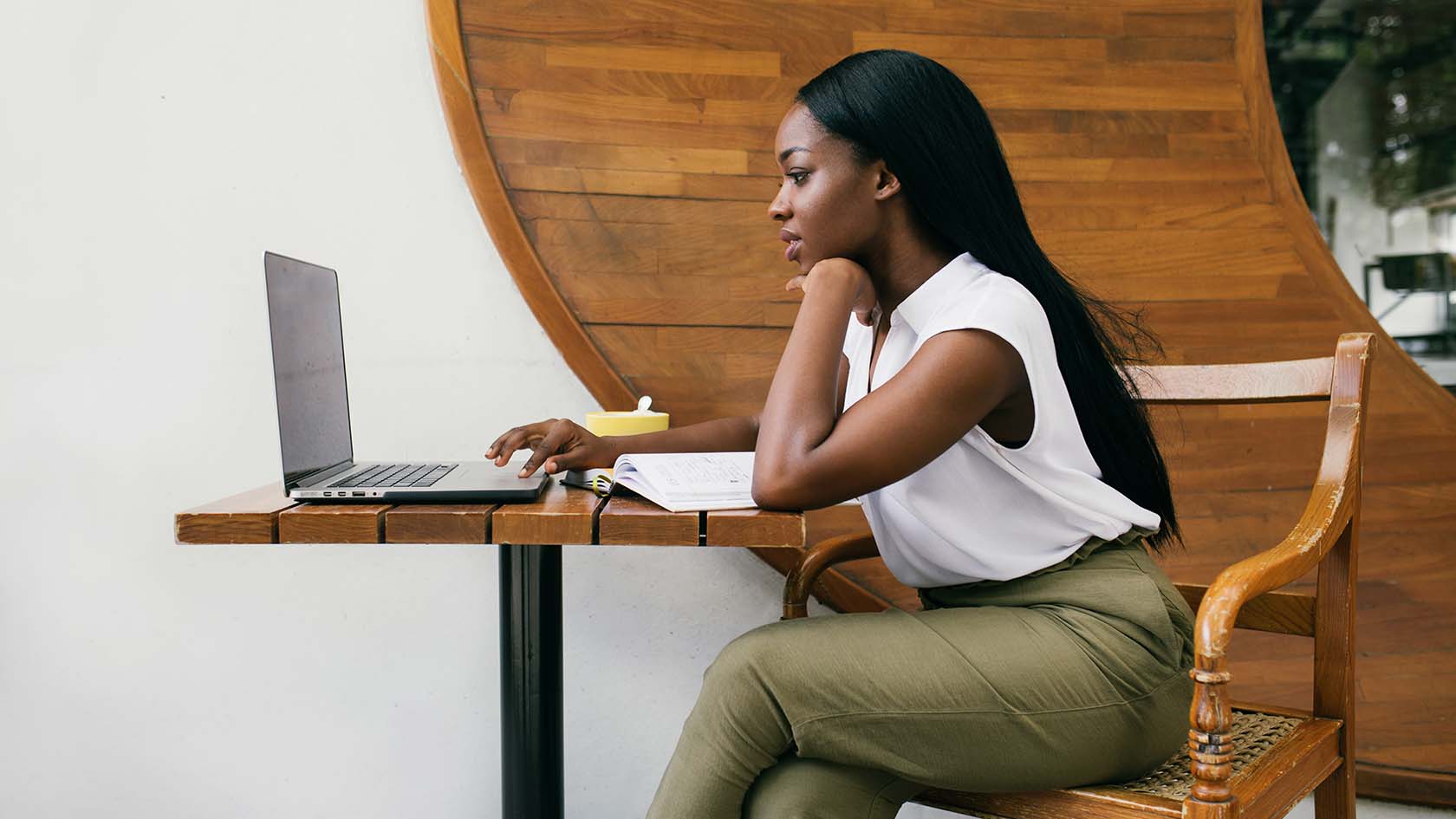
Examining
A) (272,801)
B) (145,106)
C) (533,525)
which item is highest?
(145,106)

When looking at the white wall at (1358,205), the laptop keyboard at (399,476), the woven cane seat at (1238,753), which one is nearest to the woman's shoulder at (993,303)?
the woven cane seat at (1238,753)

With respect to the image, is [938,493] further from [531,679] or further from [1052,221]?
[1052,221]

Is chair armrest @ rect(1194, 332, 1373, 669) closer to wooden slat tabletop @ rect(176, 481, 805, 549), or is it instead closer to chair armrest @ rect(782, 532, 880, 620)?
wooden slat tabletop @ rect(176, 481, 805, 549)

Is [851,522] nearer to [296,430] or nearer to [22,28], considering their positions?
[296,430]

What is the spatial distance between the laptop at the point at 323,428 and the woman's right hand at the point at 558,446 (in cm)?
3

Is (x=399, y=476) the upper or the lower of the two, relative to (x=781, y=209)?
lower

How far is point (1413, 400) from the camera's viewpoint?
6.81 feet

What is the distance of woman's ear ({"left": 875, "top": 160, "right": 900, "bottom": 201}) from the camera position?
129cm

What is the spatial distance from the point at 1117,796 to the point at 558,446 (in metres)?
0.75

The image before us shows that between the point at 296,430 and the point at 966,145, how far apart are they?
0.85m

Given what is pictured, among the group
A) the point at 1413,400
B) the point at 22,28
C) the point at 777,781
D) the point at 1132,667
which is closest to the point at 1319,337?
the point at 1413,400

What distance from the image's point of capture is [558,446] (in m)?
1.43

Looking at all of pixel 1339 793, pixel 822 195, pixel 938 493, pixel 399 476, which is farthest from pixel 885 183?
pixel 1339 793

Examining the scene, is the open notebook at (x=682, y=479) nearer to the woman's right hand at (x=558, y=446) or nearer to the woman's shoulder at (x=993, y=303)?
the woman's right hand at (x=558, y=446)
